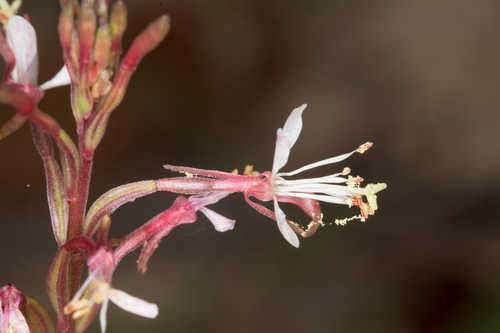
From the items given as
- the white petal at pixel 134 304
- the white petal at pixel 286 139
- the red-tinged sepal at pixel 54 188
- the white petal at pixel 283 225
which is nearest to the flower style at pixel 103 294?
the white petal at pixel 134 304

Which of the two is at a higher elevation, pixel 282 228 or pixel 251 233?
pixel 251 233

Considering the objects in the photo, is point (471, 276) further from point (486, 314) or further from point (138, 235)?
point (138, 235)

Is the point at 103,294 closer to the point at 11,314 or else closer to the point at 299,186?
the point at 11,314

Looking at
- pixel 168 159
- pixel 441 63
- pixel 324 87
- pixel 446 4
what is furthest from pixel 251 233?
pixel 446 4

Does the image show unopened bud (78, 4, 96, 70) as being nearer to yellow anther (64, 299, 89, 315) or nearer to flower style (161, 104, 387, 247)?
flower style (161, 104, 387, 247)

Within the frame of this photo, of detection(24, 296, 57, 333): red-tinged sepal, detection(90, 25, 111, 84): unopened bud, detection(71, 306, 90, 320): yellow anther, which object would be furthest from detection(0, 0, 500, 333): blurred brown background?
detection(90, 25, 111, 84): unopened bud

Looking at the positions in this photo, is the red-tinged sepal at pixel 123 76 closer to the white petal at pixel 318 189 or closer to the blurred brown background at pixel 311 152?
the white petal at pixel 318 189
